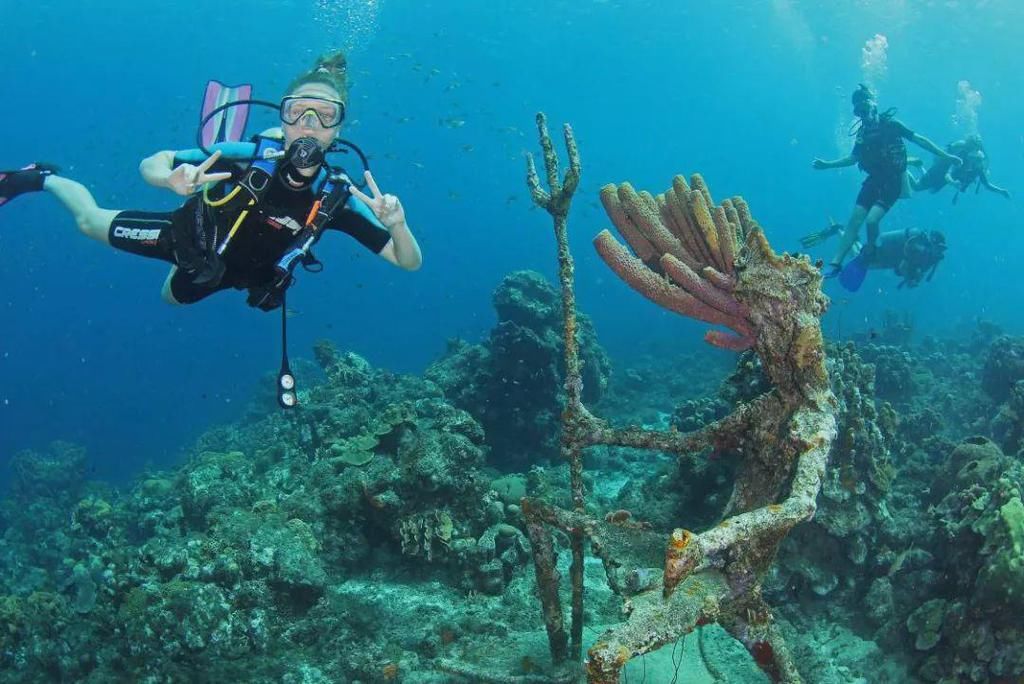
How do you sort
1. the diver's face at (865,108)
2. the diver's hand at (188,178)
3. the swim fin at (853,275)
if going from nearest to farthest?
the diver's hand at (188,178), the swim fin at (853,275), the diver's face at (865,108)

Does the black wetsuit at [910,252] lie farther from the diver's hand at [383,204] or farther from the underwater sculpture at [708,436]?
the diver's hand at [383,204]

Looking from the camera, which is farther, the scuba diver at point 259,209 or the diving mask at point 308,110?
the diving mask at point 308,110

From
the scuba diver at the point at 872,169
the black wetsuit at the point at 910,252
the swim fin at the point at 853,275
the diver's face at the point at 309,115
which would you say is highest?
the scuba diver at the point at 872,169

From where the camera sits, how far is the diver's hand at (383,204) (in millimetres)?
4461

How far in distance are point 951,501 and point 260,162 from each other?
7028mm

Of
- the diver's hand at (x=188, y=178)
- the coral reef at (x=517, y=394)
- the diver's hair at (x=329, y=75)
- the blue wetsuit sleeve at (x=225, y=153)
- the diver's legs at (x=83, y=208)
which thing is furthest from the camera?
the coral reef at (x=517, y=394)

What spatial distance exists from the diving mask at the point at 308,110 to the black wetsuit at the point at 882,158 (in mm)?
13478

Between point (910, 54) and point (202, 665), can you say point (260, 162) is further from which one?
point (910, 54)

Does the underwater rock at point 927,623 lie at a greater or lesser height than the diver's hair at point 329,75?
lesser

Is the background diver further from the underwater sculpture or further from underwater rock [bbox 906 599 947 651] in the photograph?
the underwater sculpture

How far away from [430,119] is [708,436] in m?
130

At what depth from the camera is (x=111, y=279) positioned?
108m

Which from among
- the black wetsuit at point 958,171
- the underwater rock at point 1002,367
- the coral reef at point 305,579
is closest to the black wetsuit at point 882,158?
the black wetsuit at point 958,171

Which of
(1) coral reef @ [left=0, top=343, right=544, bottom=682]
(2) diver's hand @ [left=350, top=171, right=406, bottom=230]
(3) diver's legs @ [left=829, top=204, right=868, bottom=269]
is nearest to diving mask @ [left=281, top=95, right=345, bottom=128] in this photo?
(2) diver's hand @ [left=350, top=171, right=406, bottom=230]
